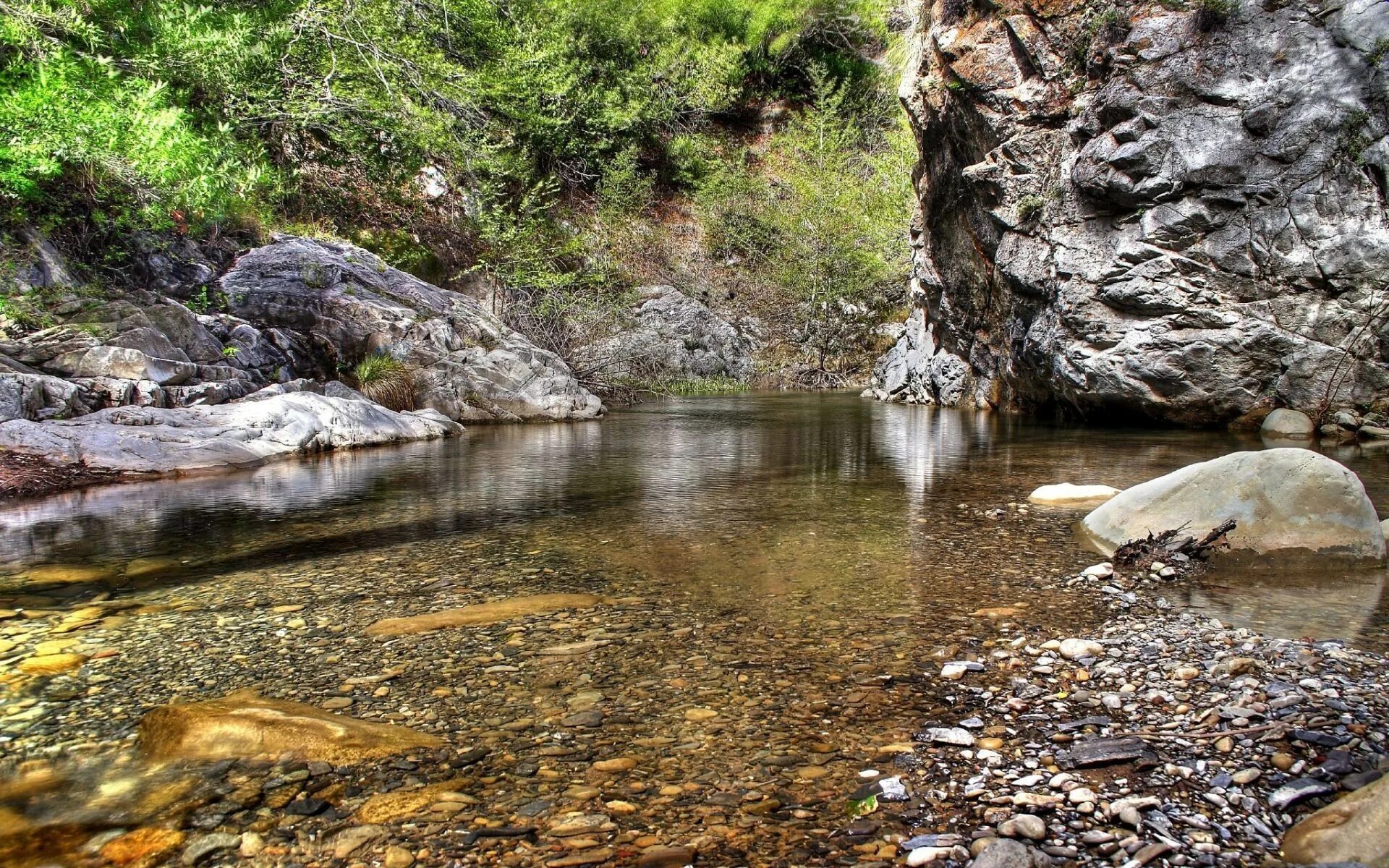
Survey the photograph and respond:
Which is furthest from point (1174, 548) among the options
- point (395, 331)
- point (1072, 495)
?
point (395, 331)

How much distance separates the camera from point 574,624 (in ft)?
10.8

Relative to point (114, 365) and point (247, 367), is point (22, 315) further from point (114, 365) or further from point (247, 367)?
point (247, 367)

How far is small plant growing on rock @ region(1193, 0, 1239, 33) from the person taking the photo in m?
9.81

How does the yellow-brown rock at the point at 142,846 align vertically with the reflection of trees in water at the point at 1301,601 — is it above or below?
below

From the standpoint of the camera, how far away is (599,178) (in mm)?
28594

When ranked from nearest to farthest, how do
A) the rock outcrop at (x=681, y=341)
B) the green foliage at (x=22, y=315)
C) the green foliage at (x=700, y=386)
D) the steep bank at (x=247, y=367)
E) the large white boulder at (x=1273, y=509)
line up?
the large white boulder at (x=1273, y=509) < the steep bank at (x=247, y=367) < the green foliage at (x=22, y=315) < the green foliage at (x=700, y=386) < the rock outcrop at (x=681, y=341)

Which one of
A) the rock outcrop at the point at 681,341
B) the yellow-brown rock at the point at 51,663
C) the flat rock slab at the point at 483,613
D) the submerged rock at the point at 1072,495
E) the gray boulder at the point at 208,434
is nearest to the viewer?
the yellow-brown rock at the point at 51,663

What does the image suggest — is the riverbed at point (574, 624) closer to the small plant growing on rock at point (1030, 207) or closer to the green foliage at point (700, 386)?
the small plant growing on rock at point (1030, 207)

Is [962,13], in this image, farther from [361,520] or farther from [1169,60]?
[361,520]

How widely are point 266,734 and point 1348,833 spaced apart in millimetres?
2762

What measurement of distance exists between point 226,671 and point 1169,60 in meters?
12.5

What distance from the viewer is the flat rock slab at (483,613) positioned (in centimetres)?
328

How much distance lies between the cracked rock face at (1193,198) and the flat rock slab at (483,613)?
9.62 m

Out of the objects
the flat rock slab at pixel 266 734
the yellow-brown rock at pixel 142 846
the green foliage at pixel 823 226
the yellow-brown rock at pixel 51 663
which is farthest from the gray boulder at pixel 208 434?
the green foliage at pixel 823 226
